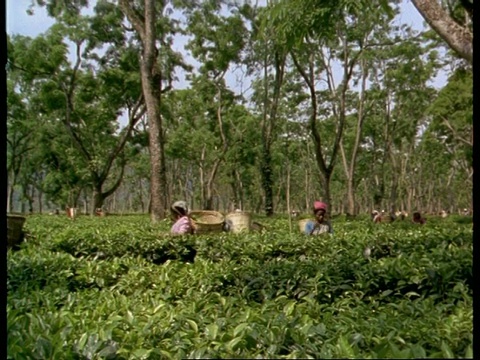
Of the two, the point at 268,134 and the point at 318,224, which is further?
the point at 268,134

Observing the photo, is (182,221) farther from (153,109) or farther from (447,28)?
(153,109)

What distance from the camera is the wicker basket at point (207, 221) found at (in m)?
6.64

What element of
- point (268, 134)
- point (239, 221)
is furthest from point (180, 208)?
point (268, 134)

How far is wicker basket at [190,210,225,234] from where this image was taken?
6641 mm

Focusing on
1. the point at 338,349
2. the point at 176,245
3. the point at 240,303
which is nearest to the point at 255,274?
the point at 240,303

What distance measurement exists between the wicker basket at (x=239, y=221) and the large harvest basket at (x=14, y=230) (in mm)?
3042

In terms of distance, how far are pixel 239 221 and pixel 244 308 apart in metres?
5.85

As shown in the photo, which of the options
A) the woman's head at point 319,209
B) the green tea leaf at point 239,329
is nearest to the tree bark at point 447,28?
the woman's head at point 319,209

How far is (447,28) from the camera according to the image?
4758 millimetres

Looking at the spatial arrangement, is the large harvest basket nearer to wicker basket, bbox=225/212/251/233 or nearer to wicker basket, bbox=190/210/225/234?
wicker basket, bbox=190/210/225/234

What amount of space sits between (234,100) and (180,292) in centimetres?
2059

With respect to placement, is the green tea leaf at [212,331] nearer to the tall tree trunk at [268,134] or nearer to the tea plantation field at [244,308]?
the tea plantation field at [244,308]

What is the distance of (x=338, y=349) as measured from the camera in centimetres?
128
